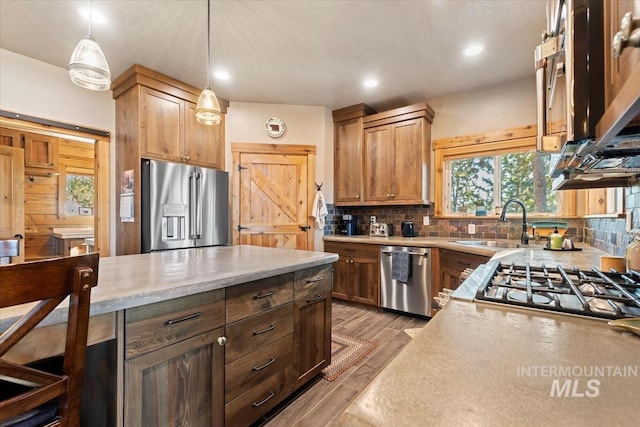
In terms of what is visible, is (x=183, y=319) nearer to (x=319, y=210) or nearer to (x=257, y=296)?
(x=257, y=296)

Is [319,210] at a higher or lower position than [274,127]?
lower

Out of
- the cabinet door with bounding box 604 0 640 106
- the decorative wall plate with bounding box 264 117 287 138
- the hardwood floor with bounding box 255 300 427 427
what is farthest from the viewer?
the decorative wall plate with bounding box 264 117 287 138

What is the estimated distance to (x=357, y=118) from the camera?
12.8 ft

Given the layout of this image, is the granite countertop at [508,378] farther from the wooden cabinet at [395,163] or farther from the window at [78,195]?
the window at [78,195]

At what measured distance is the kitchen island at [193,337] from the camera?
3.29ft

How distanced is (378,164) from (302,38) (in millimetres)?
1819

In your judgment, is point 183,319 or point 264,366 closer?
point 183,319

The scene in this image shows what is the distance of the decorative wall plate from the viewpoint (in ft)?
12.6

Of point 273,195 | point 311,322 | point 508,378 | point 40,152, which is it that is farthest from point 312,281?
point 40,152

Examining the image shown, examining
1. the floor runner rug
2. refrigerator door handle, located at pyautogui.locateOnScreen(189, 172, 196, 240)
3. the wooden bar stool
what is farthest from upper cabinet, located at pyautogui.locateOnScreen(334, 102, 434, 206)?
the wooden bar stool

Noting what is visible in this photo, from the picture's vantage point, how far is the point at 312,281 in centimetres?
182

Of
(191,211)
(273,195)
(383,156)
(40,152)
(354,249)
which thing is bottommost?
(354,249)

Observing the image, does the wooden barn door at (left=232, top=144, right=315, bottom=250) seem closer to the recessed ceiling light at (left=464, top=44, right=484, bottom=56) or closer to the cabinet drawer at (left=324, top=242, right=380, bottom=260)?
the cabinet drawer at (left=324, top=242, right=380, bottom=260)

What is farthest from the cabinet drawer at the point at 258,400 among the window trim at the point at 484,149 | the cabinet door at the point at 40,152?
the cabinet door at the point at 40,152
